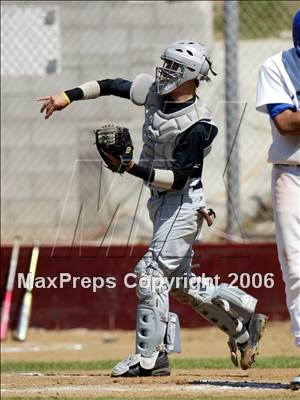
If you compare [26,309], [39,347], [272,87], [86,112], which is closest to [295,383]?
[272,87]

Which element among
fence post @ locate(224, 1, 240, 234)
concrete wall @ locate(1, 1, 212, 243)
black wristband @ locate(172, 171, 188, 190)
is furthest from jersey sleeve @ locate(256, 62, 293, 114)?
concrete wall @ locate(1, 1, 212, 243)

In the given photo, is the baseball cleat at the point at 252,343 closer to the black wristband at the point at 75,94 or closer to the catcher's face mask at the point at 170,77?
the catcher's face mask at the point at 170,77

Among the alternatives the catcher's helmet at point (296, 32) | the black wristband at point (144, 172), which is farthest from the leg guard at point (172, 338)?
the catcher's helmet at point (296, 32)

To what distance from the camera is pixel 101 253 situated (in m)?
11.4

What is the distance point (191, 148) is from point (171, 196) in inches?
13.8

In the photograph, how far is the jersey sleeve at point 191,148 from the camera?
7121 millimetres

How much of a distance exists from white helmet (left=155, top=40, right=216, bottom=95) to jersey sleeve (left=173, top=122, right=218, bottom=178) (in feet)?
1.03

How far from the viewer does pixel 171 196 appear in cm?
729

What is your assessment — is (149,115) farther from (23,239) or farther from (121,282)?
(23,239)

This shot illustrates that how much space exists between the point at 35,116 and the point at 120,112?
2.98ft

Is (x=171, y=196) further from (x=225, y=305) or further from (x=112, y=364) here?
(x=112, y=364)

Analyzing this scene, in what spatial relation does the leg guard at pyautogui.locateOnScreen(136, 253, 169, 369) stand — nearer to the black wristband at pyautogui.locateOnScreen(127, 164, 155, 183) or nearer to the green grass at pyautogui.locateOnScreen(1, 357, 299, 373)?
the black wristband at pyautogui.locateOnScreen(127, 164, 155, 183)

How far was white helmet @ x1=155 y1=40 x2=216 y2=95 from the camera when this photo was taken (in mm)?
7258

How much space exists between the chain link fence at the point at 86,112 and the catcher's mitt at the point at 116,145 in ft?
16.8
